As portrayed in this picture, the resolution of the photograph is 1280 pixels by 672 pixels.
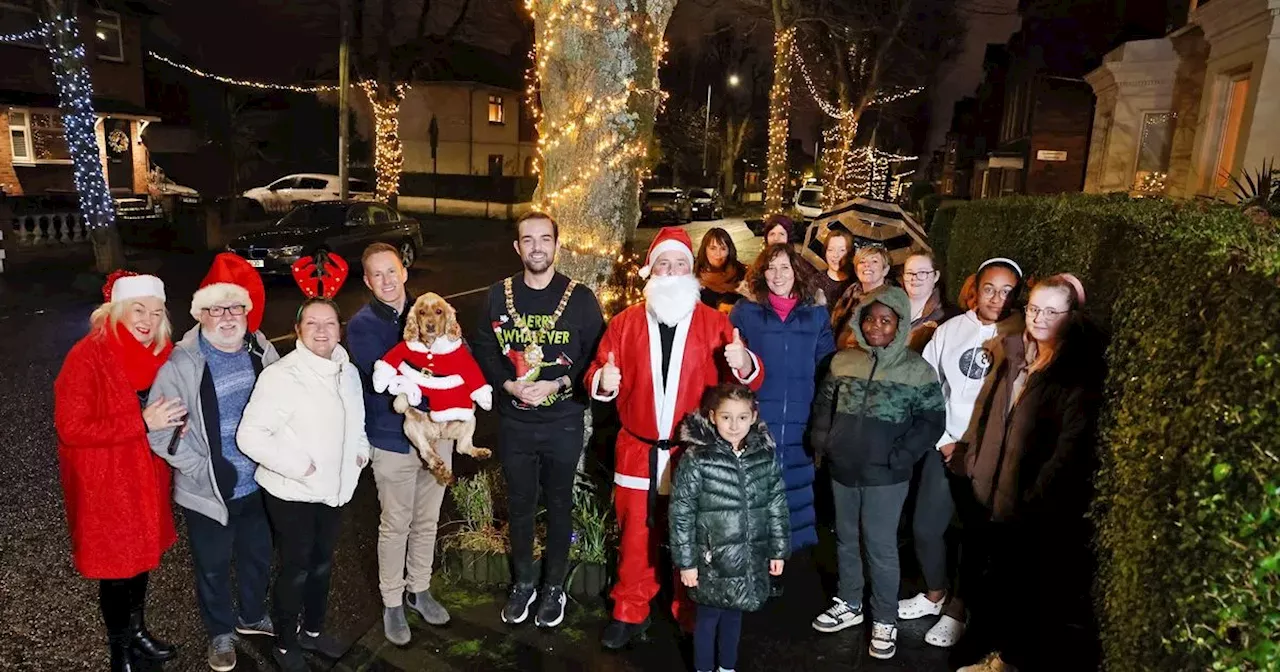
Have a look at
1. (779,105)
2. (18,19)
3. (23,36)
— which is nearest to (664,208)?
(779,105)

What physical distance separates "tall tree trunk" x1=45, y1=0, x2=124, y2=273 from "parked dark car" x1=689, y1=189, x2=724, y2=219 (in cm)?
2438

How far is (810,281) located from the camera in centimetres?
451

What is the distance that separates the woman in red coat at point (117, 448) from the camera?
3.27 meters

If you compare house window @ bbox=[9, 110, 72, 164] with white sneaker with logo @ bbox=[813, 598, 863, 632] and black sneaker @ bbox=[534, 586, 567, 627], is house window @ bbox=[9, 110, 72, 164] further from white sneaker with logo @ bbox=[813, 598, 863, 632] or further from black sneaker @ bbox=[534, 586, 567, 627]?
white sneaker with logo @ bbox=[813, 598, 863, 632]

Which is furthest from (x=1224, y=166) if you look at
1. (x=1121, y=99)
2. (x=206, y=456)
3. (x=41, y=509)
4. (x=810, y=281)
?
(x=41, y=509)

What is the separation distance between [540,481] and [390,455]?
810mm

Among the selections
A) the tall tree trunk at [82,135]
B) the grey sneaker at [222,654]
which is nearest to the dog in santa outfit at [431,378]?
the grey sneaker at [222,654]

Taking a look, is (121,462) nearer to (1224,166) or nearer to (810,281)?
(810,281)

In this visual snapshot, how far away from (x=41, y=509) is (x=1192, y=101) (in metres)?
19.0

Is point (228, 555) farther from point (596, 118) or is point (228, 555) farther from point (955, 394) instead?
point (955, 394)

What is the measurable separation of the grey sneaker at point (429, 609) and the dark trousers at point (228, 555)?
785 mm

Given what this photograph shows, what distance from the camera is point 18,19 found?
2398 centimetres

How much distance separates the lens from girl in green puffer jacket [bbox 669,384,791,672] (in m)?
3.46

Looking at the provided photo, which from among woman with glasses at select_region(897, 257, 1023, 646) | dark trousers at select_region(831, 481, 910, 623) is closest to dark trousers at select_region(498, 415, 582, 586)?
dark trousers at select_region(831, 481, 910, 623)
